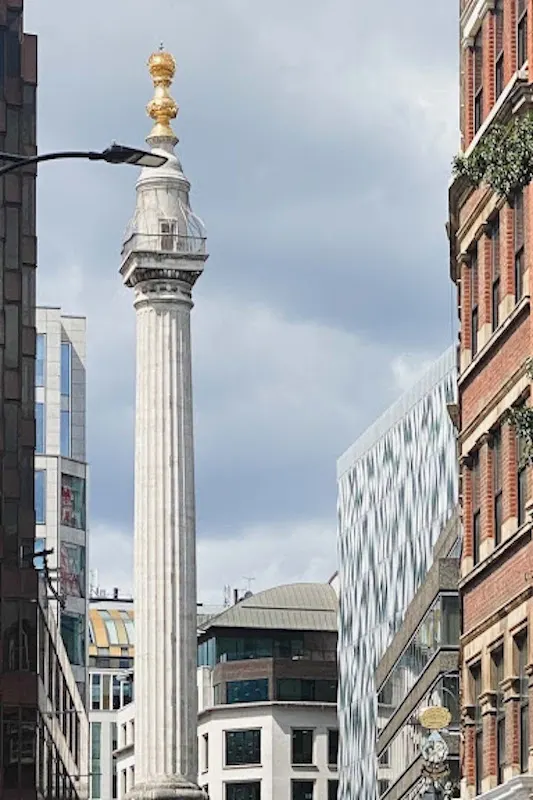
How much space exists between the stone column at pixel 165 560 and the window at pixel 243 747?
237 ft

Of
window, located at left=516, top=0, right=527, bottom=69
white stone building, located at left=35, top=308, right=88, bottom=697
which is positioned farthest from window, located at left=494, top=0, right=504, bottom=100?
white stone building, located at left=35, top=308, right=88, bottom=697

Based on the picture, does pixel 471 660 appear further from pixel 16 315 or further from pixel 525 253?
pixel 16 315

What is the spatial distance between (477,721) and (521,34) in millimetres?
13124

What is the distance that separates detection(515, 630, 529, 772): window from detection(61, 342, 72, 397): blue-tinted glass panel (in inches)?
5690

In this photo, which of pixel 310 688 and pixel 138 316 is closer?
pixel 138 316

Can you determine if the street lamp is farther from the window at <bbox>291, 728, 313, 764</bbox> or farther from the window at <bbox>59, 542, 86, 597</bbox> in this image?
the window at <bbox>291, 728, 313, 764</bbox>

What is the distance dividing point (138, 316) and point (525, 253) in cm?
8510

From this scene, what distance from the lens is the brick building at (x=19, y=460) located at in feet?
311

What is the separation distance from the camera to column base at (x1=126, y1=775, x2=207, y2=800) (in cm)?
12094

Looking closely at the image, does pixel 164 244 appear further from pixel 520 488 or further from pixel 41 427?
pixel 520 488

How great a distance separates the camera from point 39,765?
99125 mm

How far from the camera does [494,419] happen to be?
156 ft

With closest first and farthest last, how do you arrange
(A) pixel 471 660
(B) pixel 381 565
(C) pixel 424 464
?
1. (A) pixel 471 660
2. (C) pixel 424 464
3. (B) pixel 381 565

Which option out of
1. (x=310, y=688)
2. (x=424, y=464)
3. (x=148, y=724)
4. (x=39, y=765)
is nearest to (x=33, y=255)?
(x=39, y=765)
